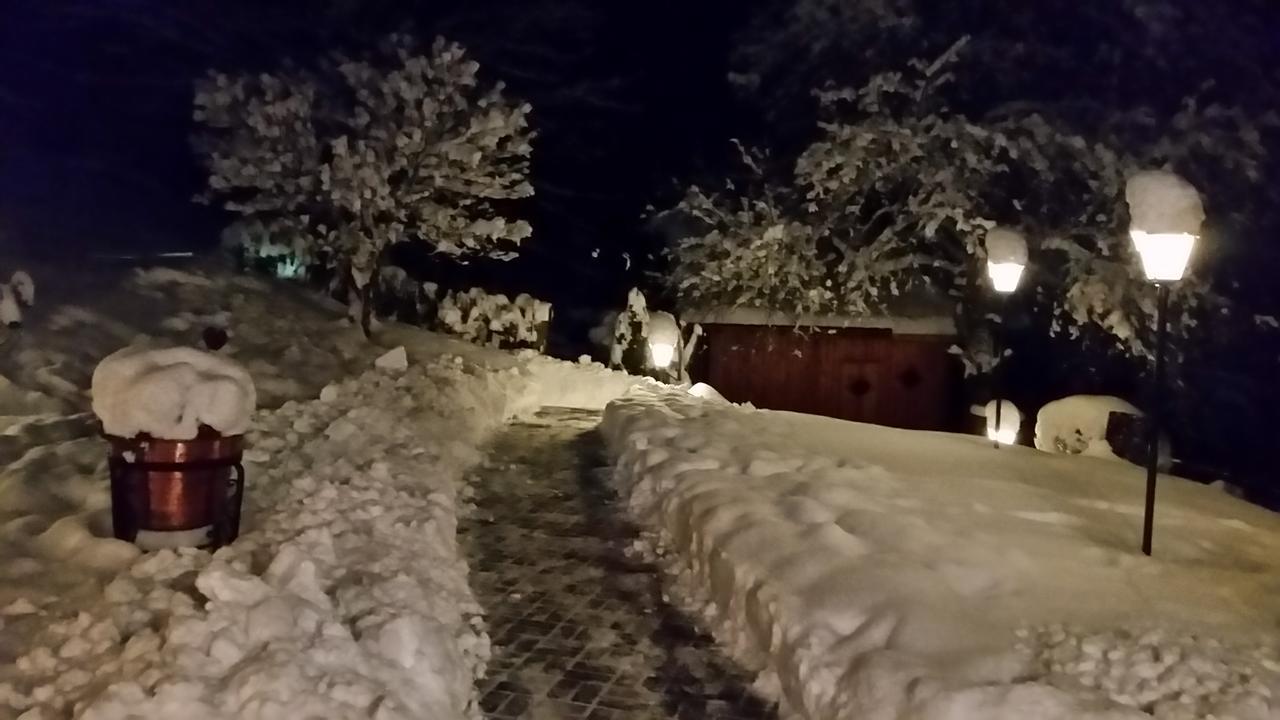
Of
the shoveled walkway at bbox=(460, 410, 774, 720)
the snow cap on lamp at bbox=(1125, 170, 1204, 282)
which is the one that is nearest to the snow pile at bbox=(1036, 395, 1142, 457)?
the snow cap on lamp at bbox=(1125, 170, 1204, 282)

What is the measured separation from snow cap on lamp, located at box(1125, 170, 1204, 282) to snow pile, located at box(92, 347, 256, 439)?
555 centimetres

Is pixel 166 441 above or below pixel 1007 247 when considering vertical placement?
below

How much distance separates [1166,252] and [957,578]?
2.60 meters

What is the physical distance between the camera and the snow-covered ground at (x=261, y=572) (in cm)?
418

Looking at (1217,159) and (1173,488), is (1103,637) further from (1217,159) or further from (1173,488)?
(1217,159)

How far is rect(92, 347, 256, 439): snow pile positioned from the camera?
5441 millimetres

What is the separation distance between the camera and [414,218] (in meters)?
15.2

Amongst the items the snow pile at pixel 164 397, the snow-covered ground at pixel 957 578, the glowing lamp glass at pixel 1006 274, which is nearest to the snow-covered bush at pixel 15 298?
the snow pile at pixel 164 397

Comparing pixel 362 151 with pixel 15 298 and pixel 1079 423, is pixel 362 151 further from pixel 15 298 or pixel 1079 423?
pixel 1079 423

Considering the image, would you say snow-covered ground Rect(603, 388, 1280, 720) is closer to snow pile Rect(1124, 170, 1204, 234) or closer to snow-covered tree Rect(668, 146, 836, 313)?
snow pile Rect(1124, 170, 1204, 234)

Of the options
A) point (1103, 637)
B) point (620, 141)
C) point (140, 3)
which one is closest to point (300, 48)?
point (140, 3)

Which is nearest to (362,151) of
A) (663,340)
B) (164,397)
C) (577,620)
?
(663,340)

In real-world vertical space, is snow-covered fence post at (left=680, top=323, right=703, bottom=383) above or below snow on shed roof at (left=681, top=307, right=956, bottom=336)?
below

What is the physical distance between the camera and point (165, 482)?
18.1 feet
